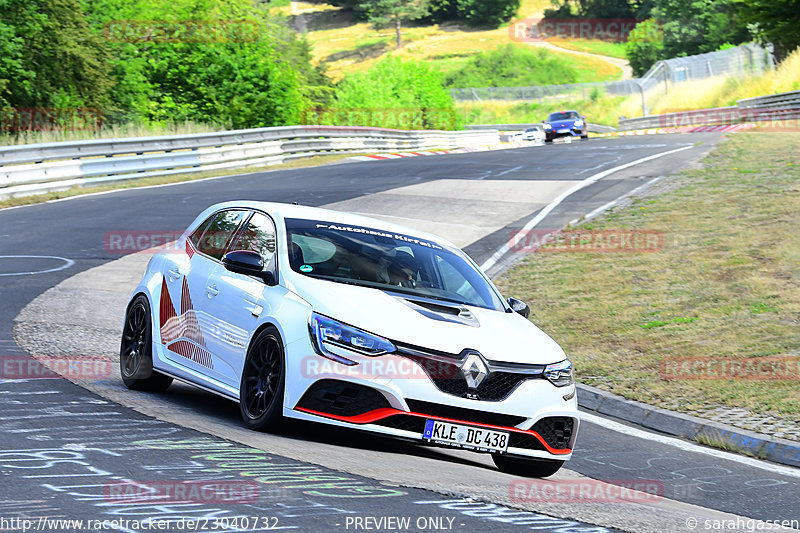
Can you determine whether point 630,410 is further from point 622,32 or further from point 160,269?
point 622,32

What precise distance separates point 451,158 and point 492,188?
983 centimetres

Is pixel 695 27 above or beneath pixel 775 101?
above

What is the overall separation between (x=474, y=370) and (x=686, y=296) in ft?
24.6

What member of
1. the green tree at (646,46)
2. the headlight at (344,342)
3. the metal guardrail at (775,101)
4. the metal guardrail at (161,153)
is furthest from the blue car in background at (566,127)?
the green tree at (646,46)

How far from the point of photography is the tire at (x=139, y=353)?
859 centimetres

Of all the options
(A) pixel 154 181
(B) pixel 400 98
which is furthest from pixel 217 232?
(B) pixel 400 98

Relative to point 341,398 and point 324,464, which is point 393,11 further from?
point 324,464

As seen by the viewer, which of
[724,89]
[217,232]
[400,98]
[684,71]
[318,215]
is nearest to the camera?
[318,215]

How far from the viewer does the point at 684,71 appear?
68375 millimetres

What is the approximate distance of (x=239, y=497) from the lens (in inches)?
204

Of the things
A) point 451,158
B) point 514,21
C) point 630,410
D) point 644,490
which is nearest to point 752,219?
point 630,410

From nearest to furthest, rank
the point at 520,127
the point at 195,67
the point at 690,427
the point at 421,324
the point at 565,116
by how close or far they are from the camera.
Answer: the point at 421,324, the point at 690,427, the point at 195,67, the point at 565,116, the point at 520,127

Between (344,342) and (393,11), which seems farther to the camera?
(393,11)

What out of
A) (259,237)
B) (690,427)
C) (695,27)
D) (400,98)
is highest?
(695,27)
